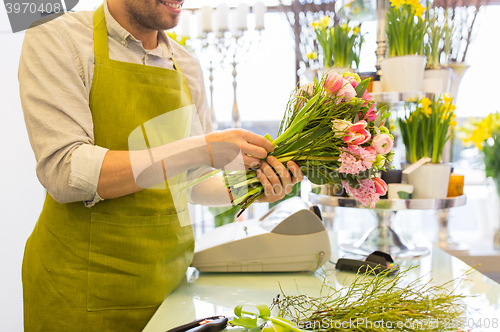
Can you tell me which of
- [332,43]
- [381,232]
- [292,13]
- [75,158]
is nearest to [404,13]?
[332,43]

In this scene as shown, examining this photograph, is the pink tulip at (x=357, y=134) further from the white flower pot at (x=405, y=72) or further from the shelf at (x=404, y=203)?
the white flower pot at (x=405, y=72)

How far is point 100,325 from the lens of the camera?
84 centimetres

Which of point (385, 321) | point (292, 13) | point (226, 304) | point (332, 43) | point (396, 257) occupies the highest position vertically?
point (292, 13)

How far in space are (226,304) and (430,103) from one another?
3.27ft

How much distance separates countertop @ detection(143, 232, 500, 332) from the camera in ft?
2.53

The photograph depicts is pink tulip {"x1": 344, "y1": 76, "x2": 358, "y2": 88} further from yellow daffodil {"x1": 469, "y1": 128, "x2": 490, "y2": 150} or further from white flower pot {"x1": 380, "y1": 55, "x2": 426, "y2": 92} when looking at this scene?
yellow daffodil {"x1": 469, "y1": 128, "x2": 490, "y2": 150}

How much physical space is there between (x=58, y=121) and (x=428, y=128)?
3.76 ft

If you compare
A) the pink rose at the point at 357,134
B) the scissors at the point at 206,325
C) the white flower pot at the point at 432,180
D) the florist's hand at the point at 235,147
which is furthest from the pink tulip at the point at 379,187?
the white flower pot at the point at 432,180

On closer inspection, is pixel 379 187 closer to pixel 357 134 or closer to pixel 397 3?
pixel 357 134

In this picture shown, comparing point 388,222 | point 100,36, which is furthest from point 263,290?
point 100,36

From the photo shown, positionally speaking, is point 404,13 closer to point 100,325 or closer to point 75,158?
point 75,158

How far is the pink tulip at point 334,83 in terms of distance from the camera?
724mm

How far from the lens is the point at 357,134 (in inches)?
27.3

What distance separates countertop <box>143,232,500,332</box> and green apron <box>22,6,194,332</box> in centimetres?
9
